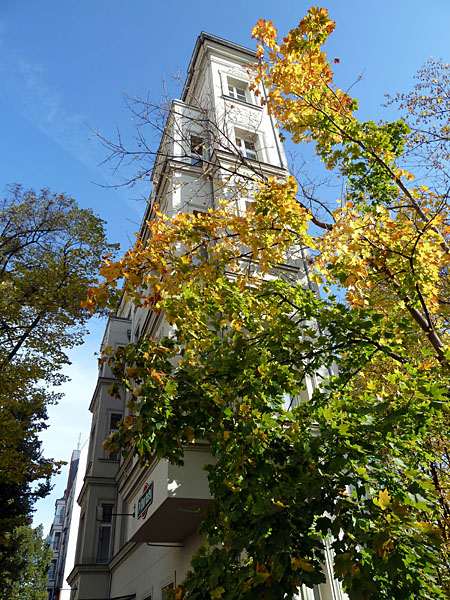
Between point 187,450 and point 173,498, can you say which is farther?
point 187,450

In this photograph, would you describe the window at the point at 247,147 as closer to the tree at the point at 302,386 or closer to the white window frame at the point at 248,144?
the white window frame at the point at 248,144

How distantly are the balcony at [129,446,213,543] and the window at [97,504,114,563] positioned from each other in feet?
26.3

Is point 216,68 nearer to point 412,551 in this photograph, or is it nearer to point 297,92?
point 297,92

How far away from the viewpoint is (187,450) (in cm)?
809

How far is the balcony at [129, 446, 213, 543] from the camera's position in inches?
303

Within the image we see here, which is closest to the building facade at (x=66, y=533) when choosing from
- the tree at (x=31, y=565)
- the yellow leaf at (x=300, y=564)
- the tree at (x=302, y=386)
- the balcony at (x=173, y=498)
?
the tree at (x=31, y=565)

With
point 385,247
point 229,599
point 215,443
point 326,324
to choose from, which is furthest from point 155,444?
point 385,247

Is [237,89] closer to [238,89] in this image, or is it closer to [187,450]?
[238,89]

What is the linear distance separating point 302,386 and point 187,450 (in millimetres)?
3326

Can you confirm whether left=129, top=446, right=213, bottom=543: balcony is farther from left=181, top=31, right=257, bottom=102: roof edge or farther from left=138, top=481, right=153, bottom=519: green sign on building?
left=181, top=31, right=257, bottom=102: roof edge

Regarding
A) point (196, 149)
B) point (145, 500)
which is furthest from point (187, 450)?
point (196, 149)

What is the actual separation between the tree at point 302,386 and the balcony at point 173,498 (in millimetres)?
2025

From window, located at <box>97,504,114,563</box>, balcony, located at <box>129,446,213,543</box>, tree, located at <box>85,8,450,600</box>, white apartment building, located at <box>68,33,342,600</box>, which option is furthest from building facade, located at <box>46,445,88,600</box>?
tree, located at <box>85,8,450,600</box>

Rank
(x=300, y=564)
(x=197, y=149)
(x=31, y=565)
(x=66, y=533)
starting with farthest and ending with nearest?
1. (x=66, y=533)
2. (x=31, y=565)
3. (x=197, y=149)
4. (x=300, y=564)
